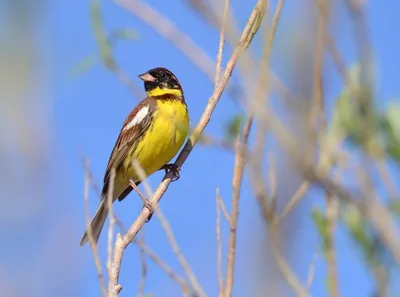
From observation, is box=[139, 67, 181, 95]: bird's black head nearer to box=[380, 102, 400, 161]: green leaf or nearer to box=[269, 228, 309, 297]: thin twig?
box=[269, 228, 309, 297]: thin twig

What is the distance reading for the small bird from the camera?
5.81 m

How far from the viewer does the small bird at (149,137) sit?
229 inches

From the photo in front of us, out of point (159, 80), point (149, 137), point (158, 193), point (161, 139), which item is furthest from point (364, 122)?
point (159, 80)

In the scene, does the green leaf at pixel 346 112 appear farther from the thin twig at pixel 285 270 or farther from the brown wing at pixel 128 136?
the brown wing at pixel 128 136

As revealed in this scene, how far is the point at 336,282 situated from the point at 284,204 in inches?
9.7

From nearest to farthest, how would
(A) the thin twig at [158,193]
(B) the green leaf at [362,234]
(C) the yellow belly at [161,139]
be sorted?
(B) the green leaf at [362,234], (A) the thin twig at [158,193], (C) the yellow belly at [161,139]

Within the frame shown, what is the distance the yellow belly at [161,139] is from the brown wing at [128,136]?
0.07 metres

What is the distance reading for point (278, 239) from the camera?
1344 mm

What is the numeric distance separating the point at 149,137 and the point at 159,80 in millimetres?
828

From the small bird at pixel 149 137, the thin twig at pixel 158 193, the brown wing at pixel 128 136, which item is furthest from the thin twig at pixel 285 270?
the brown wing at pixel 128 136

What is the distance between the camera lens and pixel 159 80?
658cm

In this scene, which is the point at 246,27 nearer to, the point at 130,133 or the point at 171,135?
the point at 171,135

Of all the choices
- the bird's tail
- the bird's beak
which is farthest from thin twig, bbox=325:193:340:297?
the bird's beak

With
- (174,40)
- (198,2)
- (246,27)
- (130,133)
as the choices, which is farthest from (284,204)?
(130,133)
